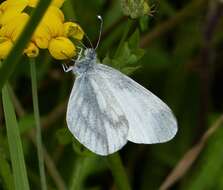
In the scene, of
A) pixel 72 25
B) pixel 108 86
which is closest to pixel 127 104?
pixel 108 86

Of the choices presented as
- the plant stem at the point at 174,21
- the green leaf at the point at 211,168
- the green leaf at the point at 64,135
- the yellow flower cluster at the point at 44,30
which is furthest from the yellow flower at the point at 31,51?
the plant stem at the point at 174,21

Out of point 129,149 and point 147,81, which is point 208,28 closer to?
point 147,81

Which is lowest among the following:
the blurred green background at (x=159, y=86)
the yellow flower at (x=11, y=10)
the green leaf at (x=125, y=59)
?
the blurred green background at (x=159, y=86)

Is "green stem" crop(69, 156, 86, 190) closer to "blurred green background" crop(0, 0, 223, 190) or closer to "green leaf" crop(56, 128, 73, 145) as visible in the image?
"green leaf" crop(56, 128, 73, 145)

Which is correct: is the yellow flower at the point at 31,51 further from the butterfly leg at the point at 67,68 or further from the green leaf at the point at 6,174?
the green leaf at the point at 6,174

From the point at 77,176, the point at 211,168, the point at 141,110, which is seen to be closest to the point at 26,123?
the point at 77,176

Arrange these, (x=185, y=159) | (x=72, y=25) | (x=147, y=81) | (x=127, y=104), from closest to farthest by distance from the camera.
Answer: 1. (x=72, y=25)
2. (x=127, y=104)
3. (x=185, y=159)
4. (x=147, y=81)

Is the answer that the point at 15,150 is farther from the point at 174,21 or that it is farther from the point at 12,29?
the point at 174,21
